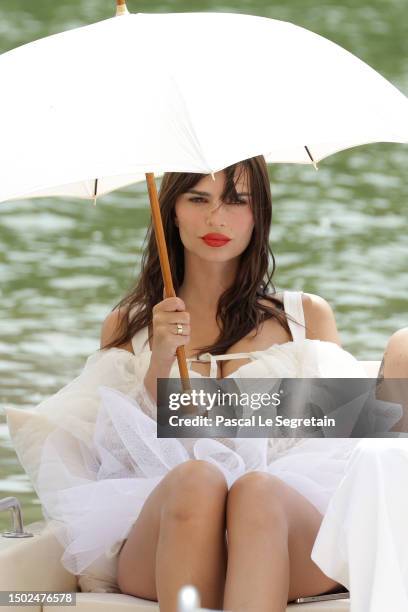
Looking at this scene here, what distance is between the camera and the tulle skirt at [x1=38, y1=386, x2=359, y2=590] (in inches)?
130

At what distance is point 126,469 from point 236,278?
2.07 feet

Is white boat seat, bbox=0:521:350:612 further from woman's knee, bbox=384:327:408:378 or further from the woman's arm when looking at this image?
the woman's arm

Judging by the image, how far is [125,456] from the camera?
347 cm

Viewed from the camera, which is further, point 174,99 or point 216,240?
point 216,240

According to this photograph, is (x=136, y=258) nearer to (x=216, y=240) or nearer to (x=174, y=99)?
(x=216, y=240)

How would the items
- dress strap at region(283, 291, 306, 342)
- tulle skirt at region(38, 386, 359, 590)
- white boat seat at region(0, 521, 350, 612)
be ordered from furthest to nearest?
dress strap at region(283, 291, 306, 342), tulle skirt at region(38, 386, 359, 590), white boat seat at region(0, 521, 350, 612)

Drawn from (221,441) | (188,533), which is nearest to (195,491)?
(188,533)

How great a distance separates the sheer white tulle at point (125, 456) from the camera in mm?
3312

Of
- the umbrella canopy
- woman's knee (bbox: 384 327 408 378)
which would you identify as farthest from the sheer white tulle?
the umbrella canopy

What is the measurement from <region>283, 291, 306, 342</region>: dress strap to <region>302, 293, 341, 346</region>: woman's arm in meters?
0.01

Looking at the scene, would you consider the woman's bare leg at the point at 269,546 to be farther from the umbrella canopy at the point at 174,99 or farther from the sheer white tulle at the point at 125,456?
the umbrella canopy at the point at 174,99

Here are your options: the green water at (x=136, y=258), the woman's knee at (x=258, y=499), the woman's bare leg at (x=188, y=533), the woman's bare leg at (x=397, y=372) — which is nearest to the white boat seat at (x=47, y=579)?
the woman's bare leg at (x=188, y=533)

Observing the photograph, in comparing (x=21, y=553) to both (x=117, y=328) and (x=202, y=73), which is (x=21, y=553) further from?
Answer: (x=202, y=73)

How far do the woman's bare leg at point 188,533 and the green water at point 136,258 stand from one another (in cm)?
252
